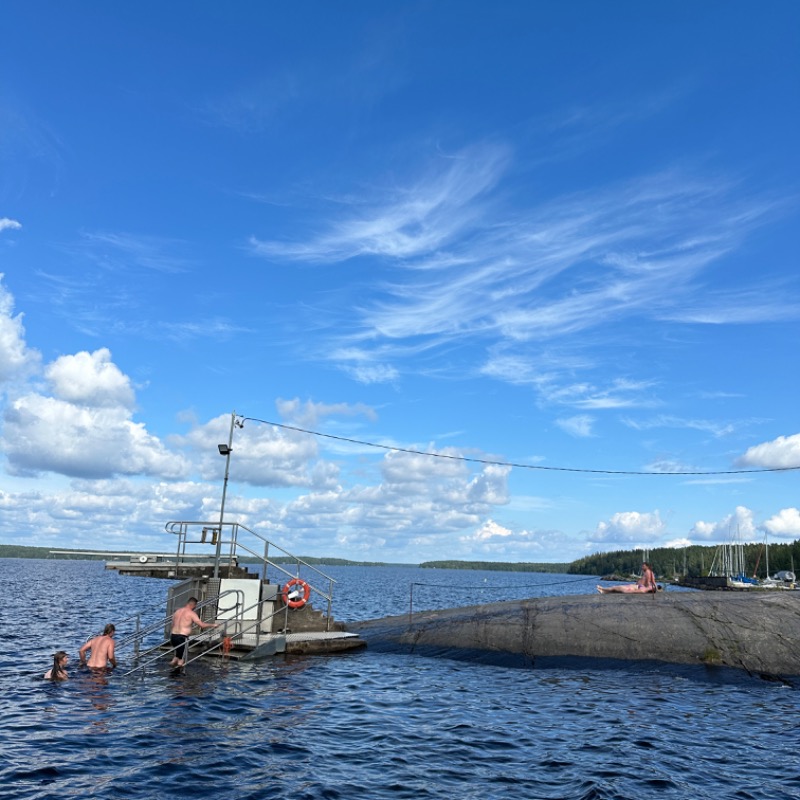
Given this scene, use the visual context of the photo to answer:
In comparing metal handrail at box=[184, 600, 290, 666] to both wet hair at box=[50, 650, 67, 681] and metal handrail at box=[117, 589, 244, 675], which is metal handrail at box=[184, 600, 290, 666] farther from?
wet hair at box=[50, 650, 67, 681]

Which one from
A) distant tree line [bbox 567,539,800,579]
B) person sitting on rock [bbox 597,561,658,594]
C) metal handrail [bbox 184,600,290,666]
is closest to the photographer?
metal handrail [bbox 184,600,290,666]

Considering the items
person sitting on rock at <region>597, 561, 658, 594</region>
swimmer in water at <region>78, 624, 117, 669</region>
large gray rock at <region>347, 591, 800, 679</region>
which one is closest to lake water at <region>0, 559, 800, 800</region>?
swimmer in water at <region>78, 624, 117, 669</region>

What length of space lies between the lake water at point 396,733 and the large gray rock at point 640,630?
991 mm

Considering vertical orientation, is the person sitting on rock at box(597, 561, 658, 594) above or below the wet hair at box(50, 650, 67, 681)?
above

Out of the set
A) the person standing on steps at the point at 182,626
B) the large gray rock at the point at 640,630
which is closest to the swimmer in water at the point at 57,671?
the person standing on steps at the point at 182,626

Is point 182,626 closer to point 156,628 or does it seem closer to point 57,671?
point 156,628

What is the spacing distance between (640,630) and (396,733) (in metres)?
11.3

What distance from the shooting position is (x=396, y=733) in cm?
1605

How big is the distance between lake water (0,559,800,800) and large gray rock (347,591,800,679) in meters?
0.99

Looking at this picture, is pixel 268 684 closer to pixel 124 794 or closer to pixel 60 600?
pixel 124 794

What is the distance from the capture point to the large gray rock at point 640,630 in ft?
73.6

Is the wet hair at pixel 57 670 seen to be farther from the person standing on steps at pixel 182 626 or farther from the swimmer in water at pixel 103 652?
the person standing on steps at pixel 182 626

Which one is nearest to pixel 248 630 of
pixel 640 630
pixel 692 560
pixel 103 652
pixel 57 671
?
pixel 103 652

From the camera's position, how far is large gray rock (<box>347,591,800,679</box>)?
73.6 ft
